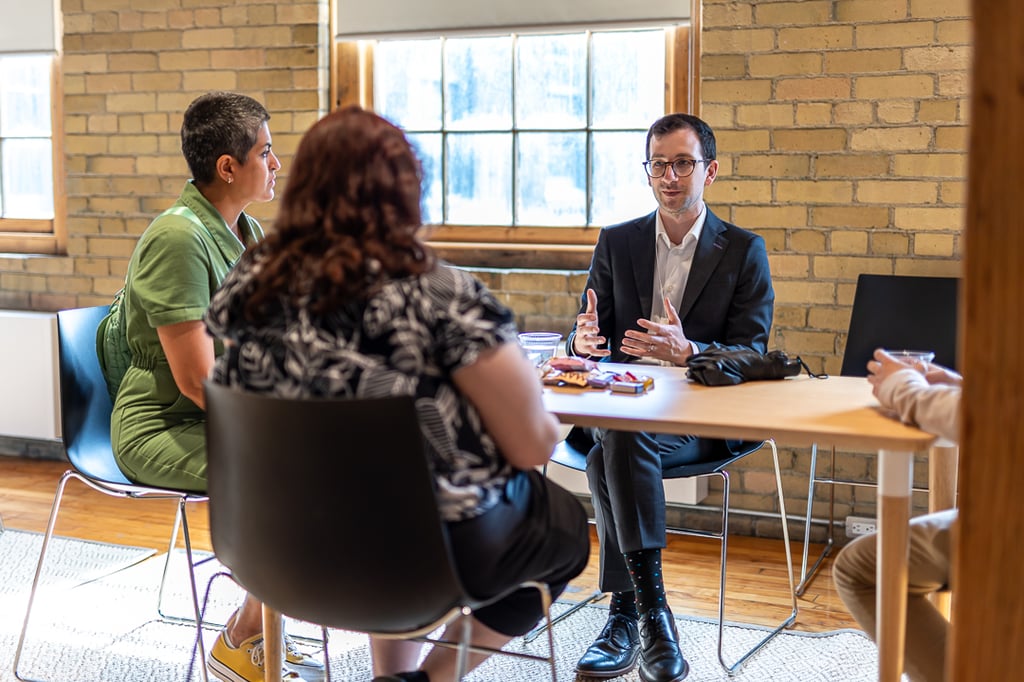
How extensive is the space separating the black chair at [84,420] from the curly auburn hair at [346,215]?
1016mm

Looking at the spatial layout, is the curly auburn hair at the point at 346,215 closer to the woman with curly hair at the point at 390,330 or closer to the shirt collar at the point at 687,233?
the woman with curly hair at the point at 390,330

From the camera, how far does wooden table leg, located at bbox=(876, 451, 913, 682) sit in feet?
6.04

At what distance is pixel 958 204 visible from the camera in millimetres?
3504

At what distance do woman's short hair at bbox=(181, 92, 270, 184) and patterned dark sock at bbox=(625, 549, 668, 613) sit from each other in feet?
4.26

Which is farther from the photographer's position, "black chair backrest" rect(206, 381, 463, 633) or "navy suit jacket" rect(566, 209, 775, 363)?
"navy suit jacket" rect(566, 209, 775, 363)

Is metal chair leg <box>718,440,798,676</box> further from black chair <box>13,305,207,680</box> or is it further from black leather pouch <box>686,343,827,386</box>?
black chair <box>13,305,207,680</box>

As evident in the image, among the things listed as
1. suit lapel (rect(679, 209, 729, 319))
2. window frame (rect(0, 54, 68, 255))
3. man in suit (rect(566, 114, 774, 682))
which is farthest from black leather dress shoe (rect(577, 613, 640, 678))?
window frame (rect(0, 54, 68, 255))

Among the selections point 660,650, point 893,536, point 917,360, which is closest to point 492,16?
point 660,650

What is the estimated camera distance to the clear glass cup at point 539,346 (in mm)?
2393

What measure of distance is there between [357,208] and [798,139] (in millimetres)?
2349

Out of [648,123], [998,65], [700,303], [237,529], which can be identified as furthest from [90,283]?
[998,65]

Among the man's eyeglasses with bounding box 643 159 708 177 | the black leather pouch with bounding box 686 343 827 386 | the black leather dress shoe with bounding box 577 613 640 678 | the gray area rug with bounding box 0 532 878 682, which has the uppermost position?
the man's eyeglasses with bounding box 643 159 708 177

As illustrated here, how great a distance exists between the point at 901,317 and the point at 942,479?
1.21 meters

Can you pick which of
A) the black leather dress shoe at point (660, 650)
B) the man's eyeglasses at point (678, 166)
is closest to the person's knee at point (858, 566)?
the black leather dress shoe at point (660, 650)
